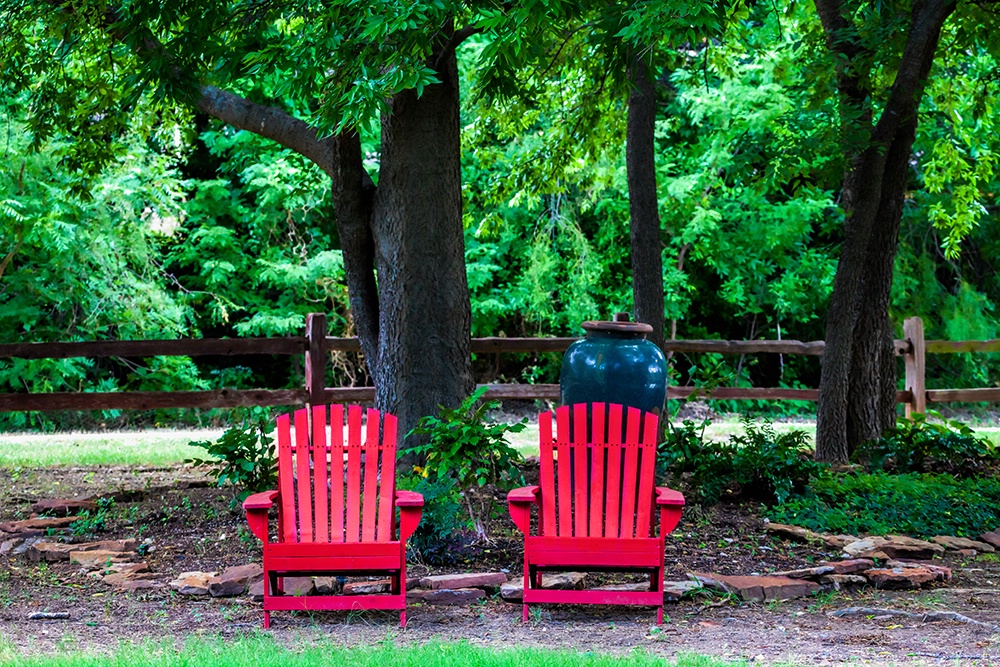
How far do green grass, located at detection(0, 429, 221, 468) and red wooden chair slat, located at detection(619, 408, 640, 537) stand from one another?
5722mm

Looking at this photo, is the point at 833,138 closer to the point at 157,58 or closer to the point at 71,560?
the point at 157,58

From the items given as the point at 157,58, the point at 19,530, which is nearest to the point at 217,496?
the point at 19,530

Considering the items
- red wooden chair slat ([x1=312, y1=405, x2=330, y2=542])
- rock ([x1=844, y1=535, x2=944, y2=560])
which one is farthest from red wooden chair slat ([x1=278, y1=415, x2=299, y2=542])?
rock ([x1=844, y1=535, x2=944, y2=560])

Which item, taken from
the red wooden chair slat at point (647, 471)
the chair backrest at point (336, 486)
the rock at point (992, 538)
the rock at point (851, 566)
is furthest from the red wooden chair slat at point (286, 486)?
the rock at point (992, 538)

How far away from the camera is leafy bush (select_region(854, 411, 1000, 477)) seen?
8.22 metres

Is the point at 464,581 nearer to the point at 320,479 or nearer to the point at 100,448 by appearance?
the point at 320,479

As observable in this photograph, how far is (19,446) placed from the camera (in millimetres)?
11109

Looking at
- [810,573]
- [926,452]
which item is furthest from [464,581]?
[926,452]

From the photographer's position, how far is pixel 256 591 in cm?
503

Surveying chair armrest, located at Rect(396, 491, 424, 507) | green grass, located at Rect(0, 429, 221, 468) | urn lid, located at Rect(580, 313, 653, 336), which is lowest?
green grass, located at Rect(0, 429, 221, 468)

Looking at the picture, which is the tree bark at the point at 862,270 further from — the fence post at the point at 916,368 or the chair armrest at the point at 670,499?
the chair armrest at the point at 670,499

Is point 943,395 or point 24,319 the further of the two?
point 24,319

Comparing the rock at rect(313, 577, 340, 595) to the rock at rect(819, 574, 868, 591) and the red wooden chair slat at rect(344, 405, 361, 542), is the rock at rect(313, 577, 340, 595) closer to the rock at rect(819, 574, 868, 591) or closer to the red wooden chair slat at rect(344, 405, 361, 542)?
the red wooden chair slat at rect(344, 405, 361, 542)

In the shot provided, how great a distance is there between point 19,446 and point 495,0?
828cm
